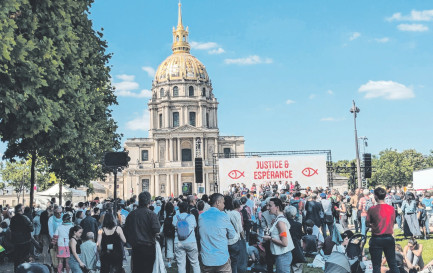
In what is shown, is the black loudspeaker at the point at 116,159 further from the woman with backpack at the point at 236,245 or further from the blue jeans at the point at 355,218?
the blue jeans at the point at 355,218

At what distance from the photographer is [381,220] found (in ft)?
24.7

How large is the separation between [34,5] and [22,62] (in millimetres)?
2183

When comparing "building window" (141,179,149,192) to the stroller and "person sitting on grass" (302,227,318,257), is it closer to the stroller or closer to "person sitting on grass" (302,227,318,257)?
"person sitting on grass" (302,227,318,257)

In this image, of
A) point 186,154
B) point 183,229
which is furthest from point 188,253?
point 186,154

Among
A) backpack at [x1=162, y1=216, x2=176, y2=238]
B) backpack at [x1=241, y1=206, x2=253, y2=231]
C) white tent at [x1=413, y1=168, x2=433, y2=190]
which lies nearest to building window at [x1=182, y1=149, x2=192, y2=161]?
white tent at [x1=413, y1=168, x2=433, y2=190]

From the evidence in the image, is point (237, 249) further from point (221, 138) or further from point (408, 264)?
point (221, 138)

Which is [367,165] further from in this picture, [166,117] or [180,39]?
[180,39]

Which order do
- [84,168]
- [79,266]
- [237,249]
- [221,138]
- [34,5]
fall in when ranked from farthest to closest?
[221,138] < [84,168] < [34,5] < [79,266] < [237,249]

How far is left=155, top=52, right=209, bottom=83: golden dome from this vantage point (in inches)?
3797

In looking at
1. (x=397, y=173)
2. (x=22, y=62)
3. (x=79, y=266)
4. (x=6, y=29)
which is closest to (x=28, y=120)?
(x=22, y=62)

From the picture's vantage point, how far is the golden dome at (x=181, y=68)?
96500 millimetres

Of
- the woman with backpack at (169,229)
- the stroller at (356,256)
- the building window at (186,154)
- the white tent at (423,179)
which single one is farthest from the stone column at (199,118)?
the stroller at (356,256)

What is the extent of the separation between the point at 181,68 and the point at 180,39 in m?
12.8

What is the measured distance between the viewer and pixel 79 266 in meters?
8.79
